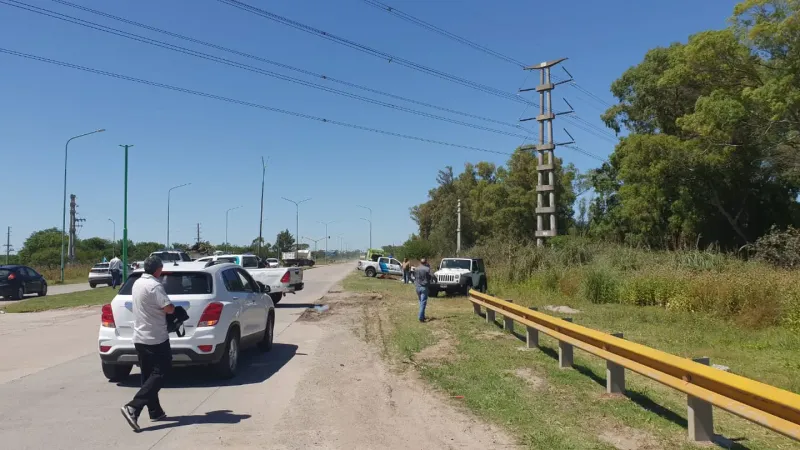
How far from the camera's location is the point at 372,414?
22.7ft

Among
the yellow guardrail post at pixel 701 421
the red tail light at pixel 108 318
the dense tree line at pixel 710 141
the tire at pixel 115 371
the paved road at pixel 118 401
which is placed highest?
the dense tree line at pixel 710 141

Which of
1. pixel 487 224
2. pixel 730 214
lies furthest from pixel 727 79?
pixel 487 224

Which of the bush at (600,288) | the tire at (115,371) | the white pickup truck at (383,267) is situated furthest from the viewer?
the white pickup truck at (383,267)

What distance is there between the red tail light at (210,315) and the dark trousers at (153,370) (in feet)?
5.47

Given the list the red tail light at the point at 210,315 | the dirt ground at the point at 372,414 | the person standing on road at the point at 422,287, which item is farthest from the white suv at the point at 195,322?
the person standing on road at the point at 422,287

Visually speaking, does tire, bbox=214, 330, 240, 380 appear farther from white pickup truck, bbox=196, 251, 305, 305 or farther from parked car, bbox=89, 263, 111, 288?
parked car, bbox=89, 263, 111, 288

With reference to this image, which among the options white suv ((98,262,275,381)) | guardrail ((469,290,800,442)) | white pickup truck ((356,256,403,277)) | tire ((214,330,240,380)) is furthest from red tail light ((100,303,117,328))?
white pickup truck ((356,256,403,277))

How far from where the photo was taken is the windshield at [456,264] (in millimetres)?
26781

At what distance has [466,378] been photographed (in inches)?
340

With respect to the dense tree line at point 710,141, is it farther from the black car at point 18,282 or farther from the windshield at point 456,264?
the black car at point 18,282

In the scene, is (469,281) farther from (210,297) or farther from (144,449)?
(144,449)

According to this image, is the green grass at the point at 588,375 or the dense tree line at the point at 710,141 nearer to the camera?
the green grass at the point at 588,375

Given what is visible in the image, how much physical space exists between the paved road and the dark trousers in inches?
9.4

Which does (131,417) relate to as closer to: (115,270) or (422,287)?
(422,287)
